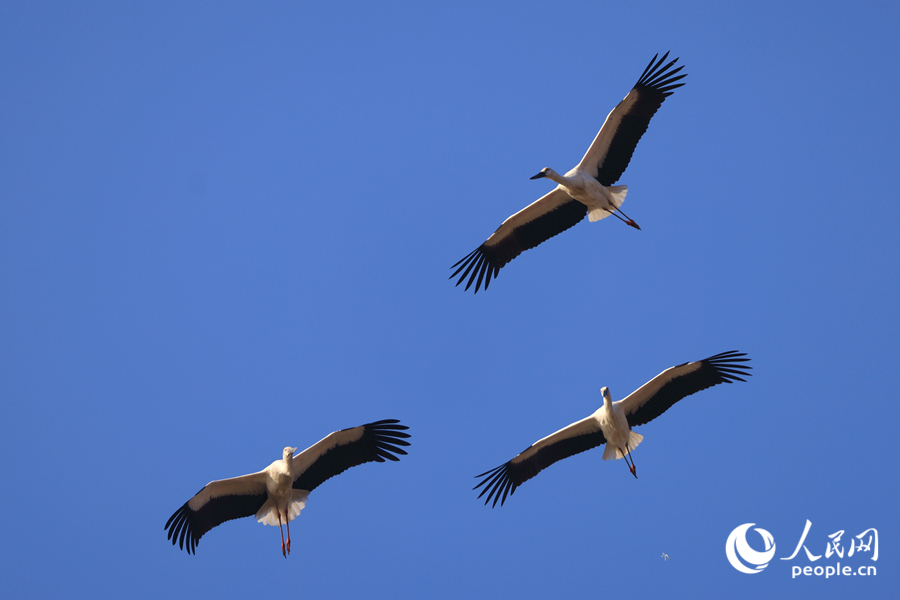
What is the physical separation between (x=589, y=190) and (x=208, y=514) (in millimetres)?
7407

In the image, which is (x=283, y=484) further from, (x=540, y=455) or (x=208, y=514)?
(x=540, y=455)

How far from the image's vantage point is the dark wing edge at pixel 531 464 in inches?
498

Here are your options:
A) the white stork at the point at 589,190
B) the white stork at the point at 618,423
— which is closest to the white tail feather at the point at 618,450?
the white stork at the point at 618,423

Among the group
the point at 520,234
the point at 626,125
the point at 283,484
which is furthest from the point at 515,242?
the point at 283,484

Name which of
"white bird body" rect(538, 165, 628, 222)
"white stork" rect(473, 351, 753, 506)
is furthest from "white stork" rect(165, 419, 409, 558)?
"white bird body" rect(538, 165, 628, 222)

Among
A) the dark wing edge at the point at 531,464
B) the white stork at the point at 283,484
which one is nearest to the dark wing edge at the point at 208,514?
the white stork at the point at 283,484

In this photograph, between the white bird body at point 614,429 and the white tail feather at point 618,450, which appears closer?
the white bird body at point 614,429

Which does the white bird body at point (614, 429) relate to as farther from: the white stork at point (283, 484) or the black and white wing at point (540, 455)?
the white stork at point (283, 484)

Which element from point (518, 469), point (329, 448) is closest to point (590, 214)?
point (518, 469)

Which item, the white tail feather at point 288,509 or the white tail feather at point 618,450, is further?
the white tail feather at point 618,450

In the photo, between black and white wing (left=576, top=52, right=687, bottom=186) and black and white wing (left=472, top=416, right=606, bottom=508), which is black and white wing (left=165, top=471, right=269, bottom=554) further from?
black and white wing (left=576, top=52, right=687, bottom=186)

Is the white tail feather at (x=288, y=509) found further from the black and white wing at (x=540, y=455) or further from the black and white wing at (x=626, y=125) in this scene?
the black and white wing at (x=626, y=125)

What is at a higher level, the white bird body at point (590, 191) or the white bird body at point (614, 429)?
the white bird body at point (590, 191)

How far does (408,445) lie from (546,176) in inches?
178
